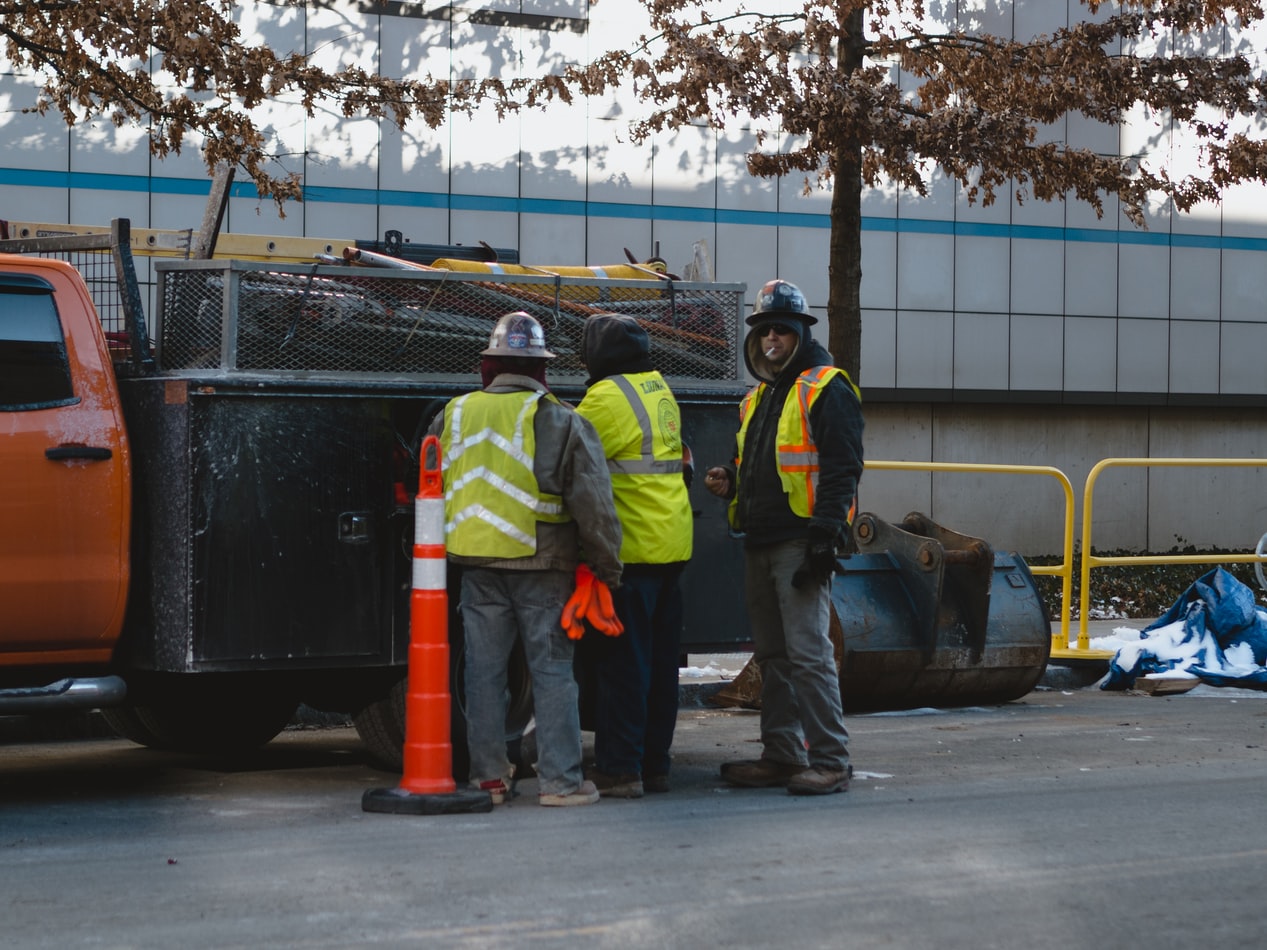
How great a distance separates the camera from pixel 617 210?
20.0 meters

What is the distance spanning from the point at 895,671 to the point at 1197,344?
14.2m

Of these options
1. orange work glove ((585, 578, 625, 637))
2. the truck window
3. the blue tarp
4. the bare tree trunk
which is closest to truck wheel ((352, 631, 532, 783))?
orange work glove ((585, 578, 625, 637))

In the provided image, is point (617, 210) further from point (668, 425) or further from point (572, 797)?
point (572, 797)

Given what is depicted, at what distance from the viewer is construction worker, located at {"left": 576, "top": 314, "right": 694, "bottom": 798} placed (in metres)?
7.22

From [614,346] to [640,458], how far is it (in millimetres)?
445

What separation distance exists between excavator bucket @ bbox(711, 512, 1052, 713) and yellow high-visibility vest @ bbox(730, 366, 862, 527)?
275 centimetres

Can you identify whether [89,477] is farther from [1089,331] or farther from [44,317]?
[1089,331]

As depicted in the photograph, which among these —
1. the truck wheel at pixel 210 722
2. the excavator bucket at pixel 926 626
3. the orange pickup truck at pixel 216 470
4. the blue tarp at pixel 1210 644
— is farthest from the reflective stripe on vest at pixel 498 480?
the blue tarp at pixel 1210 644

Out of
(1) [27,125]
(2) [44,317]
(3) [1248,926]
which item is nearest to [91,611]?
(2) [44,317]

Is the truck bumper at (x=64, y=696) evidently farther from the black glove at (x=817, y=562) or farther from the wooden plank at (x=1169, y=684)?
the wooden plank at (x=1169, y=684)

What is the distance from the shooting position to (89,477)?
692 centimetres

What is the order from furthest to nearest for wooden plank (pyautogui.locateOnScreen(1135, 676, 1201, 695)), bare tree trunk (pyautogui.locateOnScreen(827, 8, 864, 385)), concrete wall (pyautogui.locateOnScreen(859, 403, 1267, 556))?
concrete wall (pyautogui.locateOnScreen(859, 403, 1267, 556)), bare tree trunk (pyautogui.locateOnScreen(827, 8, 864, 385)), wooden plank (pyautogui.locateOnScreen(1135, 676, 1201, 695))

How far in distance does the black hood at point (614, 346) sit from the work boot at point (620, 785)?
1555mm

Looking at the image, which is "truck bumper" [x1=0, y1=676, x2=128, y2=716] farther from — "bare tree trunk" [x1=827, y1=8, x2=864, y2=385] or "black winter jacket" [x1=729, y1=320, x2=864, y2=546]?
"bare tree trunk" [x1=827, y1=8, x2=864, y2=385]
